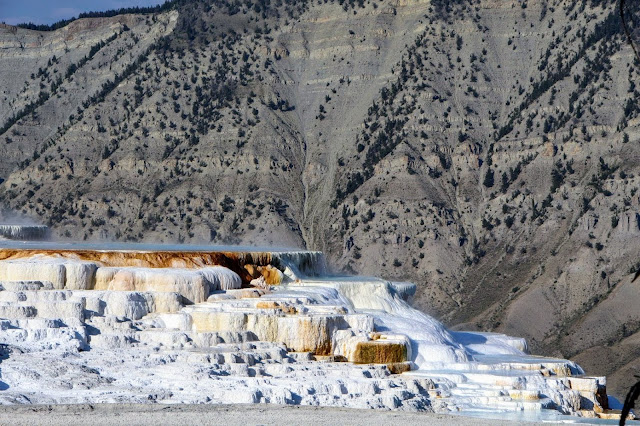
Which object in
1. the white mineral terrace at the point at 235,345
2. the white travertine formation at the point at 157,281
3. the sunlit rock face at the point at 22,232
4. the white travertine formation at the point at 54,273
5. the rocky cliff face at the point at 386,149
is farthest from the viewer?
the rocky cliff face at the point at 386,149

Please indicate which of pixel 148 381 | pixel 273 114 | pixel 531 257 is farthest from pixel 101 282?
pixel 273 114

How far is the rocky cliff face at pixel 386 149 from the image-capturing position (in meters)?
89.0

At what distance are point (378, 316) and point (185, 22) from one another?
76567mm

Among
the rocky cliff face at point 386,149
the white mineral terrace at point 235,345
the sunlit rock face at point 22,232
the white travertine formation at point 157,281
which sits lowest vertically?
the white mineral terrace at point 235,345

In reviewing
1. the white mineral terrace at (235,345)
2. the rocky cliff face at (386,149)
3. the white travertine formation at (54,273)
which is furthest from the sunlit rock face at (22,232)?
the rocky cliff face at (386,149)

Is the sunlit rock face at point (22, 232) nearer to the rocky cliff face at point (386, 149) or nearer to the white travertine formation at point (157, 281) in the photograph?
the white travertine formation at point (157, 281)

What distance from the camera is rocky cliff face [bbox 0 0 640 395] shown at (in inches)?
3504

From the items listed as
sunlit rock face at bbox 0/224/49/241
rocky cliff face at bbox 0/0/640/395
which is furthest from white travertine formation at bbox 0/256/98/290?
rocky cliff face at bbox 0/0/640/395

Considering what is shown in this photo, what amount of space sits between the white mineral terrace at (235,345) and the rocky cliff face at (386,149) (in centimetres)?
3361

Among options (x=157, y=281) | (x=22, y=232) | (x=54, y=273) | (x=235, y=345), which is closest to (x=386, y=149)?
(x=22, y=232)

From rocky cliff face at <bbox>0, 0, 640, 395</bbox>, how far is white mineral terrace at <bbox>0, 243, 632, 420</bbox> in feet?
110

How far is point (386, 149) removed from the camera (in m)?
103

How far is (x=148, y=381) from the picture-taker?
1420 inches

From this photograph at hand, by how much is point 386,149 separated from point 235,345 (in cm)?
6352
